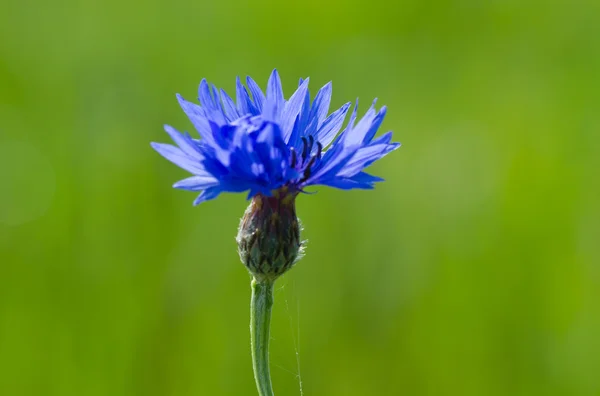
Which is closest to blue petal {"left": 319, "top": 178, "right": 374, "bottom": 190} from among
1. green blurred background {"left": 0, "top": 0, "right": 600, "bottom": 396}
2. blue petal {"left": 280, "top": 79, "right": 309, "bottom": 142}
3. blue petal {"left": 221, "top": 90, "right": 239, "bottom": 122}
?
blue petal {"left": 280, "top": 79, "right": 309, "bottom": 142}

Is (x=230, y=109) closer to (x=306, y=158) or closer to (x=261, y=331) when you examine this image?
A: (x=306, y=158)

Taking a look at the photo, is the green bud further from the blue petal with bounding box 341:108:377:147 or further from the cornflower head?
the blue petal with bounding box 341:108:377:147

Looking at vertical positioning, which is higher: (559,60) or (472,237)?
(559,60)

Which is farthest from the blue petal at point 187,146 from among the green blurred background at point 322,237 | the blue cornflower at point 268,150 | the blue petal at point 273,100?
the green blurred background at point 322,237

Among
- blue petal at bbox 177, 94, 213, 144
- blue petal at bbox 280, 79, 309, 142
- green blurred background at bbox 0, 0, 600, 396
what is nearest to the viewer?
blue petal at bbox 177, 94, 213, 144

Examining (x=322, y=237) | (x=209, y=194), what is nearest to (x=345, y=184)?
(x=209, y=194)

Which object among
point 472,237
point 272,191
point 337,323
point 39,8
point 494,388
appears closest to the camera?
point 272,191

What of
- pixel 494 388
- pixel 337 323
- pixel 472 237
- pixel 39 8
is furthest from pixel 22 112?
pixel 494 388

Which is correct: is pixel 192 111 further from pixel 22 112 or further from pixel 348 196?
pixel 22 112
